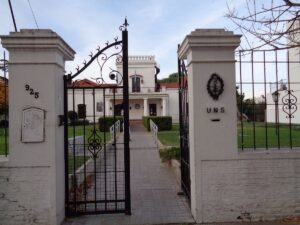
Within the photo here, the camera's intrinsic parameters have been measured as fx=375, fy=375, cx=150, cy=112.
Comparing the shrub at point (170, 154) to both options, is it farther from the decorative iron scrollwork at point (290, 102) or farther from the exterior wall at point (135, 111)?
the exterior wall at point (135, 111)

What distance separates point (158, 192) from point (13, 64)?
4344mm

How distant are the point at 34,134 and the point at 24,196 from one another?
37.2 inches

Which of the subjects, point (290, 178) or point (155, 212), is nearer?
point (290, 178)

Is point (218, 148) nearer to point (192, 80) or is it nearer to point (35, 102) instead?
point (192, 80)

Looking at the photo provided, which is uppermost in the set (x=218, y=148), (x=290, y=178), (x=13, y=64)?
(x=13, y=64)

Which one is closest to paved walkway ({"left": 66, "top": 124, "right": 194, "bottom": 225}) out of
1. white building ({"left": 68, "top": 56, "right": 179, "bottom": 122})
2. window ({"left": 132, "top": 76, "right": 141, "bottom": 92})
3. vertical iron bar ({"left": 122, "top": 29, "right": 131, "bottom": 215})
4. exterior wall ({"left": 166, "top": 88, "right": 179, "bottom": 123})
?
vertical iron bar ({"left": 122, "top": 29, "right": 131, "bottom": 215})

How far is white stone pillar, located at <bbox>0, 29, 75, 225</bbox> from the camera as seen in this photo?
18.3ft

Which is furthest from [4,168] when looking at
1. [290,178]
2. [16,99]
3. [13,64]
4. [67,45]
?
[290,178]

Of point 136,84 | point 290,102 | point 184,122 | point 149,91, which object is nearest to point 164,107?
point 149,91

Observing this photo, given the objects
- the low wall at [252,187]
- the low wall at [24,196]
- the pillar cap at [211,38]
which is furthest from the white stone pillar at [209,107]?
the low wall at [24,196]

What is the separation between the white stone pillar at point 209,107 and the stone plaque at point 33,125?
2.30m

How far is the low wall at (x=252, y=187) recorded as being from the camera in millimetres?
5797

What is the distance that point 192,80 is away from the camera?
5.83 meters

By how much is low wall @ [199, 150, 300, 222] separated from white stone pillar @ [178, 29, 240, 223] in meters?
0.11
